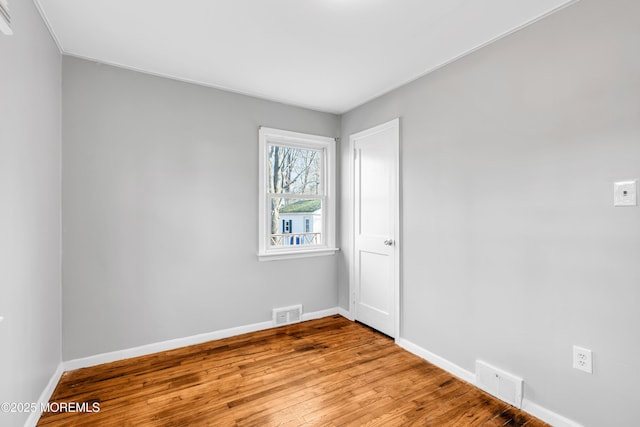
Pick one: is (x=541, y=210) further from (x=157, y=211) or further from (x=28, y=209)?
(x=28, y=209)

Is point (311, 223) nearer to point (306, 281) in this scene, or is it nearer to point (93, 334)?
point (306, 281)

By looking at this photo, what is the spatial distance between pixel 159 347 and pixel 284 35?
9.11ft

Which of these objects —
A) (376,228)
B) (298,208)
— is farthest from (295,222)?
(376,228)

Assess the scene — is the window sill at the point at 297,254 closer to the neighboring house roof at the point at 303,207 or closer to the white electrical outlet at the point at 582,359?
the neighboring house roof at the point at 303,207

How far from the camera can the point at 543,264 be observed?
191 centimetres

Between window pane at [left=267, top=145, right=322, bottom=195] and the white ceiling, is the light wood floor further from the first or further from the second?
the white ceiling

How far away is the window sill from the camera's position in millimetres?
3307

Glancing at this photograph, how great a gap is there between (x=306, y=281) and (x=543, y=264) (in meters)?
2.32

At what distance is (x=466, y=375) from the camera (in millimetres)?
2336

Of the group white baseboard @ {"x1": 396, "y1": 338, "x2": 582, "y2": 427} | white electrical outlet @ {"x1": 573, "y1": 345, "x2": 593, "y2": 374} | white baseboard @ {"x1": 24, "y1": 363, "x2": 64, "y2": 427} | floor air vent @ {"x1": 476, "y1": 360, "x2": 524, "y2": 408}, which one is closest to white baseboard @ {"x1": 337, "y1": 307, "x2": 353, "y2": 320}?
white baseboard @ {"x1": 396, "y1": 338, "x2": 582, "y2": 427}

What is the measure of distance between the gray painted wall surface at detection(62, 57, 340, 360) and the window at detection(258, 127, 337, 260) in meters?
0.12

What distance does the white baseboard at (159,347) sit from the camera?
2473 millimetres

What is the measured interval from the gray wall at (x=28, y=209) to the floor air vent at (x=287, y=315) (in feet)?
5.99

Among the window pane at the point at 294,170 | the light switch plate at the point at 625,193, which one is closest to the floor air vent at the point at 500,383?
the light switch plate at the point at 625,193
